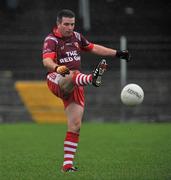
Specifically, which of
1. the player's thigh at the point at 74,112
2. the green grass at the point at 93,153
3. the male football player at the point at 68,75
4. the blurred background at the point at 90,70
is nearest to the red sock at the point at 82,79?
the male football player at the point at 68,75

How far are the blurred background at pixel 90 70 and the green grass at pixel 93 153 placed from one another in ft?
8.25

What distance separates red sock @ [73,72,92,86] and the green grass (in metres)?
1.05

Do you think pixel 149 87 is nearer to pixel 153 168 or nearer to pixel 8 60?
pixel 8 60

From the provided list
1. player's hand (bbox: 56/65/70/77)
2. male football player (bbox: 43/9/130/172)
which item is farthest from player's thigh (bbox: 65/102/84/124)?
player's hand (bbox: 56/65/70/77)

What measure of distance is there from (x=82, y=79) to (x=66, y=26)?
745 millimetres

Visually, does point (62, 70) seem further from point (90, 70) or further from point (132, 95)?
point (90, 70)

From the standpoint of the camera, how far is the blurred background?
65.1ft

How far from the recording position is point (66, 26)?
8773 millimetres

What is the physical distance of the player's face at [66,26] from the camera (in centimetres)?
873

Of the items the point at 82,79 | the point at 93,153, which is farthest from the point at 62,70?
the point at 93,153

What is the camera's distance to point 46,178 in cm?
796

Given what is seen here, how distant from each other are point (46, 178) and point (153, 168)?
1.49 metres

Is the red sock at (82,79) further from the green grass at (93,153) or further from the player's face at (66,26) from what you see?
the green grass at (93,153)

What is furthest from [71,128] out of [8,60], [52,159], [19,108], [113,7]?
[113,7]
